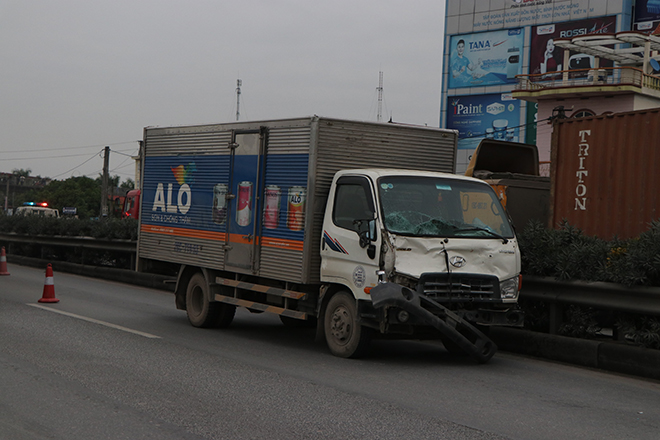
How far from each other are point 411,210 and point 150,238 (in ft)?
18.6

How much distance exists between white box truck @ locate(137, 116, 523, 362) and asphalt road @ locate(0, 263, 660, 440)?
1.85 feet

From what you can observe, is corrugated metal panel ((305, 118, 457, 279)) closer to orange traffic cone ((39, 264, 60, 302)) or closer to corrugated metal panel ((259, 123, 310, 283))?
corrugated metal panel ((259, 123, 310, 283))

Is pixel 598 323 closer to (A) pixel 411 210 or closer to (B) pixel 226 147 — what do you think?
(A) pixel 411 210

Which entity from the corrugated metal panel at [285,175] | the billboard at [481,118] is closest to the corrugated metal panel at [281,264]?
the corrugated metal panel at [285,175]

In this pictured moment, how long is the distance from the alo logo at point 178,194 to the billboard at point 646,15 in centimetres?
3879

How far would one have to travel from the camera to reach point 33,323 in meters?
11.3

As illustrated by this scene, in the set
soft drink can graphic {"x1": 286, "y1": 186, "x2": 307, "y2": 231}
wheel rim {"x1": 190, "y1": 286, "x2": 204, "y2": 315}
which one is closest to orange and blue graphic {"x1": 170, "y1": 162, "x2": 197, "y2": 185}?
wheel rim {"x1": 190, "y1": 286, "x2": 204, "y2": 315}

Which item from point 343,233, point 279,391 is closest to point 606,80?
point 343,233

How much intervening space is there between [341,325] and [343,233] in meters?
1.08

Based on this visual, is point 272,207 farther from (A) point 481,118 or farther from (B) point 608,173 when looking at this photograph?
(A) point 481,118

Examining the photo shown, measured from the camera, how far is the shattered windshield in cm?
877

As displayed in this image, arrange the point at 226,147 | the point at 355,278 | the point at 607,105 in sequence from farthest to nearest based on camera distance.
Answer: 1. the point at 607,105
2. the point at 226,147
3. the point at 355,278

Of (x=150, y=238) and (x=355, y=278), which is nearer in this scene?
(x=355, y=278)

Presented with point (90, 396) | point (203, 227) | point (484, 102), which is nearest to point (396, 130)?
point (203, 227)
